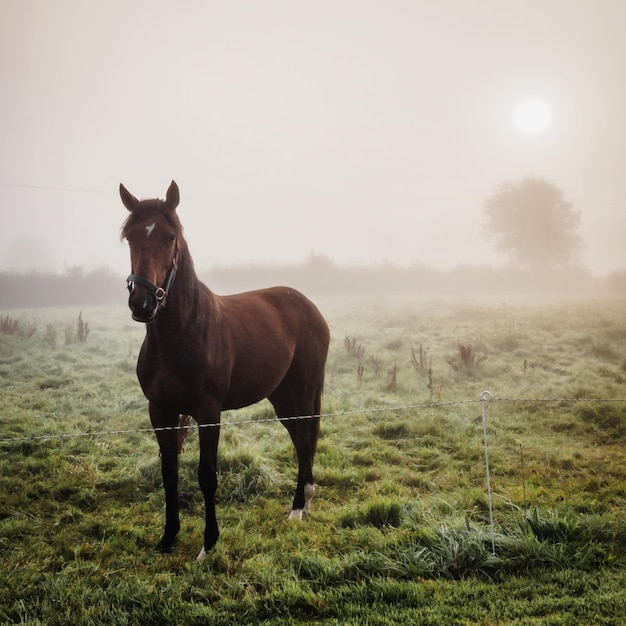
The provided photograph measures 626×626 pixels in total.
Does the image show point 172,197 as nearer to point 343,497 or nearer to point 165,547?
point 165,547

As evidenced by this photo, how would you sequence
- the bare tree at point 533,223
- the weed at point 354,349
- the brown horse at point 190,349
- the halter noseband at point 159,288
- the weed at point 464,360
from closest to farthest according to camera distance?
the halter noseband at point 159,288, the brown horse at point 190,349, the weed at point 464,360, the weed at point 354,349, the bare tree at point 533,223

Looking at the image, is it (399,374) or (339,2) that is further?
(339,2)

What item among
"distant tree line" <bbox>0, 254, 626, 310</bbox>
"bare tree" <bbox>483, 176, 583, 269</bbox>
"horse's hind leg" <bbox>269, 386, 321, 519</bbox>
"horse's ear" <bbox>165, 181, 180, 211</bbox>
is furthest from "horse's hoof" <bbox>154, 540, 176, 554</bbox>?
"bare tree" <bbox>483, 176, 583, 269</bbox>

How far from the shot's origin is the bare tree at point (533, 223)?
454 inches

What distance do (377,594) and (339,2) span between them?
10.1 m

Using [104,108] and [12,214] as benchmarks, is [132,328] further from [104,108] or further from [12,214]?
[104,108]

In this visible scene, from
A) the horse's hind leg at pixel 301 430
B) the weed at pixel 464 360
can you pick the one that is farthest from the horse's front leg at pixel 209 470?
the weed at pixel 464 360

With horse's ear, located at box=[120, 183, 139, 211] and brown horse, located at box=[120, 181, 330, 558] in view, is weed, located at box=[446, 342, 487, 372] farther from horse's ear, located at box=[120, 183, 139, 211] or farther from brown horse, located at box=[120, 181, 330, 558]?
horse's ear, located at box=[120, 183, 139, 211]

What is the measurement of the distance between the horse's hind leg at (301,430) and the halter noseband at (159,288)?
1.84m

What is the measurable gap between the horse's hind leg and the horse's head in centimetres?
190

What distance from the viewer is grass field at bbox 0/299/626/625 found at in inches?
109

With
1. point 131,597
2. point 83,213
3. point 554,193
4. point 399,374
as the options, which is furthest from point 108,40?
point 554,193

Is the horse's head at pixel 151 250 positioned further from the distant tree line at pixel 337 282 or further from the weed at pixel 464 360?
the distant tree line at pixel 337 282

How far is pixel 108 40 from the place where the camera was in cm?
870
